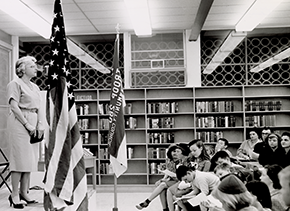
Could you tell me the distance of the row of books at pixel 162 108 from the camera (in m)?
8.80

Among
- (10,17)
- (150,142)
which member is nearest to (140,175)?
(150,142)

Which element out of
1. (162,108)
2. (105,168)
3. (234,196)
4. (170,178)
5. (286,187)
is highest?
(162,108)

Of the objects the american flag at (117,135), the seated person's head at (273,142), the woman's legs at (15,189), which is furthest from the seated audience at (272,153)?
the woman's legs at (15,189)

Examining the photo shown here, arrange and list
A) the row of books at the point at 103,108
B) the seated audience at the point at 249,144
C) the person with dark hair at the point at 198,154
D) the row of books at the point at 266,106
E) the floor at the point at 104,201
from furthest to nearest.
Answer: the row of books at the point at 103,108 < the row of books at the point at 266,106 < the seated audience at the point at 249,144 < the person with dark hair at the point at 198,154 < the floor at the point at 104,201

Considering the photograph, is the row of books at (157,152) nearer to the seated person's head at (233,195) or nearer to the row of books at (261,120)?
the row of books at (261,120)

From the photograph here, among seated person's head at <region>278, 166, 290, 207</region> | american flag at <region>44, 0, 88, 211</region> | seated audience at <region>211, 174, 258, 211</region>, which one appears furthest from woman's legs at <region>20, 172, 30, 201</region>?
seated person's head at <region>278, 166, 290, 207</region>

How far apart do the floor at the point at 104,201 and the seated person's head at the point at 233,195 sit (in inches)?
84.3

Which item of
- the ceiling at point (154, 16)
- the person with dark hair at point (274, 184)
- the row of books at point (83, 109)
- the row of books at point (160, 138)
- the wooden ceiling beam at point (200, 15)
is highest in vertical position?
the ceiling at point (154, 16)

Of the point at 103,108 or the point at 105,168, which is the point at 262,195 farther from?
the point at 103,108

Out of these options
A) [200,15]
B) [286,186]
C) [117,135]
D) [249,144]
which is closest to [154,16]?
[200,15]

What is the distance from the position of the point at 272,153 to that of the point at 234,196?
3808 millimetres

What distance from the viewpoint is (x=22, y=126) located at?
4348 mm

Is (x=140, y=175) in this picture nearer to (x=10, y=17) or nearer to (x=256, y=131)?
(x=256, y=131)

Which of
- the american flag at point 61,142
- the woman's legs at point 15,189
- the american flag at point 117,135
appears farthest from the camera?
the american flag at point 117,135
